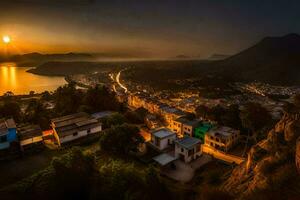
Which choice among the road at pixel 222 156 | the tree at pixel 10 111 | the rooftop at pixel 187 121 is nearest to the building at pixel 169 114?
the rooftop at pixel 187 121

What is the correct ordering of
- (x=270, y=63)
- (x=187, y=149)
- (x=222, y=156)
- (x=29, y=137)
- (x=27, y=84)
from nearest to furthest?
(x=29, y=137) → (x=187, y=149) → (x=222, y=156) → (x=27, y=84) → (x=270, y=63)

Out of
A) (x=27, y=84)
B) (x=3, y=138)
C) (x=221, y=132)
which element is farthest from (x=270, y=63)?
(x=3, y=138)

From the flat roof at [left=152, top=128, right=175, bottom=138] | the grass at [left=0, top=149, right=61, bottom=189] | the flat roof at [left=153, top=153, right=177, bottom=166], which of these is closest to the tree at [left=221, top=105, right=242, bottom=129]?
the flat roof at [left=152, top=128, right=175, bottom=138]

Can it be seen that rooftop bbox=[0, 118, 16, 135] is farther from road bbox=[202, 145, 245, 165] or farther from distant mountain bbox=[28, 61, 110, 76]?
distant mountain bbox=[28, 61, 110, 76]

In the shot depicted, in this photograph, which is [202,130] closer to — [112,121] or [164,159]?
[164,159]

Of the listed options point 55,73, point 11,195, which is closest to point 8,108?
point 11,195

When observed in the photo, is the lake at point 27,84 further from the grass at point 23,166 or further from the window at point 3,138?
the grass at point 23,166

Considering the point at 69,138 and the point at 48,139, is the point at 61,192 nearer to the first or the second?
the point at 69,138
